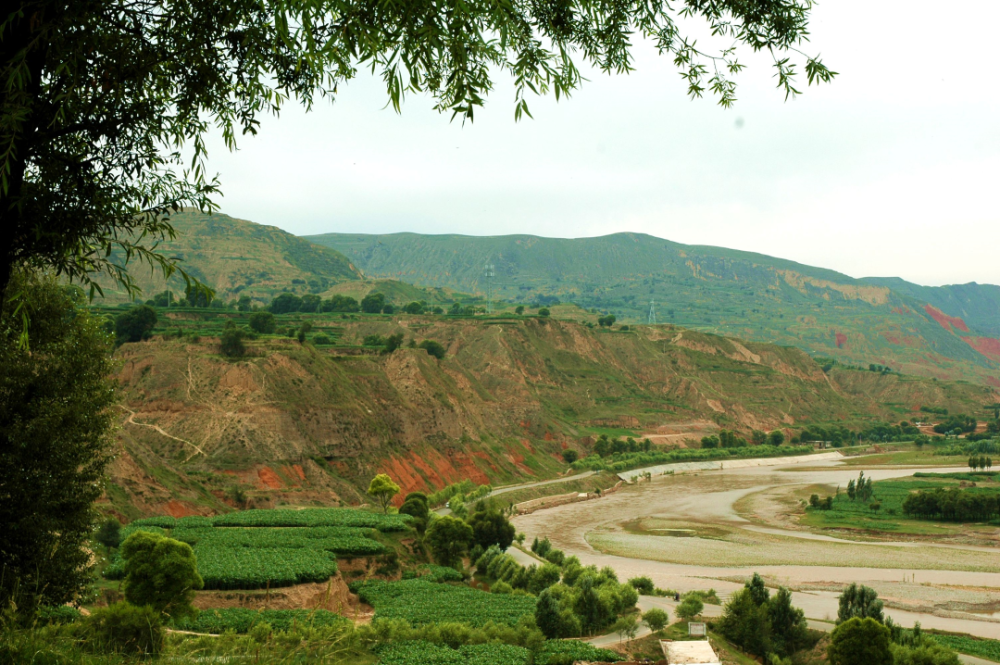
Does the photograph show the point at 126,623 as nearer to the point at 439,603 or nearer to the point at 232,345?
the point at 439,603

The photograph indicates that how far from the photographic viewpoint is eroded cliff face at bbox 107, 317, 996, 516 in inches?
2285

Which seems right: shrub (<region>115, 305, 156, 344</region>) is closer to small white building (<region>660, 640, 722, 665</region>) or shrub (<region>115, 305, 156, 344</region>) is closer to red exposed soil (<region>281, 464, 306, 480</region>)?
red exposed soil (<region>281, 464, 306, 480</region>)

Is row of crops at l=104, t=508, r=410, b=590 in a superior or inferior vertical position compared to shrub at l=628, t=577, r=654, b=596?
superior

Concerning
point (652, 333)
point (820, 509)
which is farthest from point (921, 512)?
point (652, 333)

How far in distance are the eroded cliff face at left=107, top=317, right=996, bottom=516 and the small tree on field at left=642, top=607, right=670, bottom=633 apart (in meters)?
29.9

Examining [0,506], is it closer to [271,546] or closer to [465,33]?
[465,33]

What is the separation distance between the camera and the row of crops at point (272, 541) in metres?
32.4

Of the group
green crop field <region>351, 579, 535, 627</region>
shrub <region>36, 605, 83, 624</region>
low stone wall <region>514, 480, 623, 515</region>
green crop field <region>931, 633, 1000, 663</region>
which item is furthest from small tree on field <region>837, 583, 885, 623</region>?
low stone wall <region>514, 480, 623, 515</region>

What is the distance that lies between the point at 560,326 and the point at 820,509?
65.7 meters

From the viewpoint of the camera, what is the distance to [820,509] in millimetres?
73562

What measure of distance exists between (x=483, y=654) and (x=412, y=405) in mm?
54818

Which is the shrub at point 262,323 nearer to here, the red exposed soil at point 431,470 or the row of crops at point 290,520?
the red exposed soil at point 431,470

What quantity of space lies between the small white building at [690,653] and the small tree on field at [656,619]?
10.5ft

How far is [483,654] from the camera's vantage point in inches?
1030
